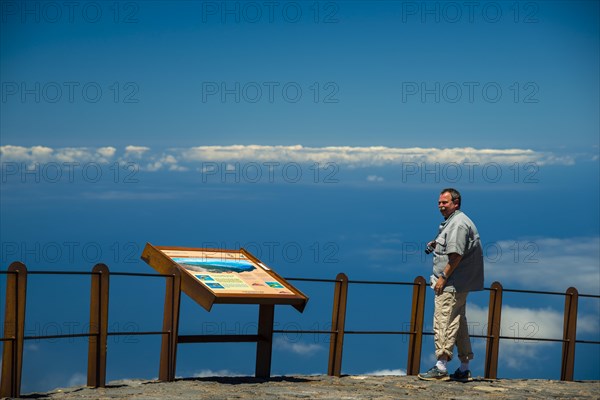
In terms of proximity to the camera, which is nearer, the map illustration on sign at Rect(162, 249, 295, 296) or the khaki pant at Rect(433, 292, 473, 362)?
the map illustration on sign at Rect(162, 249, 295, 296)

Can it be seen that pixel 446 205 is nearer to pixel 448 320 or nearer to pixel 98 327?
pixel 448 320

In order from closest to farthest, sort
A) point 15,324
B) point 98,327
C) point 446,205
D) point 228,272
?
point 15,324 < point 98,327 < point 228,272 < point 446,205

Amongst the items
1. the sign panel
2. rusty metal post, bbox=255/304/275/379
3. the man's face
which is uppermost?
the man's face

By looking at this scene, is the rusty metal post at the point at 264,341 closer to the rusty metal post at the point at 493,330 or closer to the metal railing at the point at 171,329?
the metal railing at the point at 171,329

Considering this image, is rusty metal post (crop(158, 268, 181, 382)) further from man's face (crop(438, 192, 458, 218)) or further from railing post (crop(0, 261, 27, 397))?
man's face (crop(438, 192, 458, 218))

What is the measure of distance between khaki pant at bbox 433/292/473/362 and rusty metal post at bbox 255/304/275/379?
7.05ft

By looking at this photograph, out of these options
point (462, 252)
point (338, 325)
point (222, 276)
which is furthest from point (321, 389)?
point (462, 252)

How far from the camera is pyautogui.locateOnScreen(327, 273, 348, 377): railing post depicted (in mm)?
12750

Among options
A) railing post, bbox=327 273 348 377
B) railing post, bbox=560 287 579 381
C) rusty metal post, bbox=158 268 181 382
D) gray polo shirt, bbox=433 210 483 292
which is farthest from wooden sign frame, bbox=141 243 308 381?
railing post, bbox=560 287 579 381

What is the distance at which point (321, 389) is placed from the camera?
448 inches

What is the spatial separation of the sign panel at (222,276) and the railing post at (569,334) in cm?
499

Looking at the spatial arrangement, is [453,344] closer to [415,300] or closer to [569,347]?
[415,300]

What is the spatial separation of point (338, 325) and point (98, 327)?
11.3 feet

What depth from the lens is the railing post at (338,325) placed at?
12.8 metres
